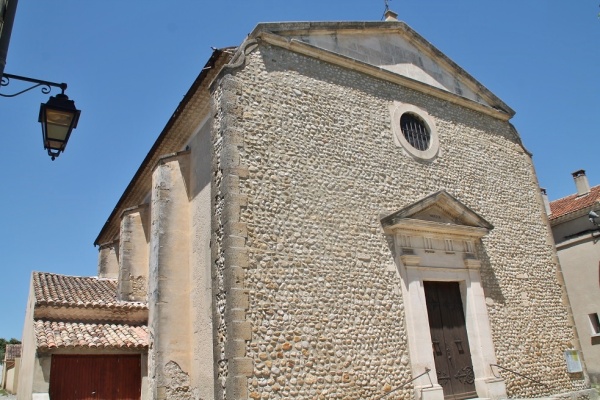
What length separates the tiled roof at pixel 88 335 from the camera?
391 inches

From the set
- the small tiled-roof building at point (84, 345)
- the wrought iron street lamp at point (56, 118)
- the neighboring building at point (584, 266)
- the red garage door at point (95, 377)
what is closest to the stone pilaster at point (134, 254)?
the small tiled-roof building at point (84, 345)

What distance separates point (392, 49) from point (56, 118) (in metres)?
9.84

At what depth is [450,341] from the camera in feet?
33.9

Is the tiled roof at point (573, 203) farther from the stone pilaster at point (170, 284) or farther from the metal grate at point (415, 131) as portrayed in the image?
the stone pilaster at point (170, 284)

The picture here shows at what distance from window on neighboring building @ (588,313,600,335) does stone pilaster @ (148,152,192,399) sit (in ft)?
46.5

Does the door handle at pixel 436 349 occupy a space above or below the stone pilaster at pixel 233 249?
below

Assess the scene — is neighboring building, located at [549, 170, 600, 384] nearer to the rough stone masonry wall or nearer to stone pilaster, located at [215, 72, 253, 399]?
the rough stone masonry wall

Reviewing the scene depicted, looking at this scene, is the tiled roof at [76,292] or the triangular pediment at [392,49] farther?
the tiled roof at [76,292]

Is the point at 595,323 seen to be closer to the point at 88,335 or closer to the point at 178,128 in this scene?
the point at 178,128

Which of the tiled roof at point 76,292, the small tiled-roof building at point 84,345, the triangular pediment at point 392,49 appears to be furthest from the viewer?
the tiled roof at point 76,292

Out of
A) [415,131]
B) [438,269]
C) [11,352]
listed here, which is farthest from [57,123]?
[11,352]

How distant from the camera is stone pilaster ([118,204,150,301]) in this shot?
43.0 ft

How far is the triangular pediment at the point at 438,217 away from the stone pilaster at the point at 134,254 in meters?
7.04

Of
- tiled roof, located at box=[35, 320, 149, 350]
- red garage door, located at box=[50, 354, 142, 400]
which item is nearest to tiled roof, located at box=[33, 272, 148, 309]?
tiled roof, located at box=[35, 320, 149, 350]
